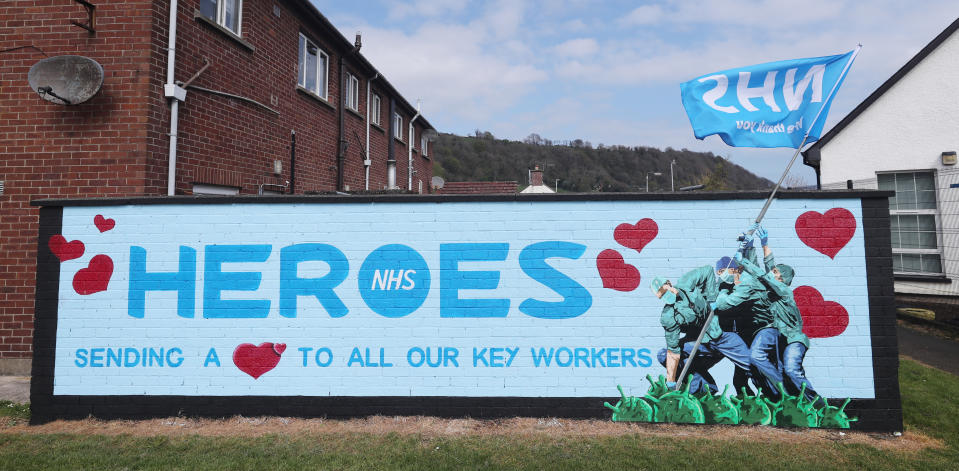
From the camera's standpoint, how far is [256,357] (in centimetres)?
475

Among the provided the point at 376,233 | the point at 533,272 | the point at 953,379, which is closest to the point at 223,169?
the point at 376,233

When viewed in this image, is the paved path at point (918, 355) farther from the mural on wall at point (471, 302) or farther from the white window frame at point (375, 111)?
the white window frame at point (375, 111)

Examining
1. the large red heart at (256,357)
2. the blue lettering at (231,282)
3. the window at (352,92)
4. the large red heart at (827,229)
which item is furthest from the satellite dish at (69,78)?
the large red heart at (827,229)

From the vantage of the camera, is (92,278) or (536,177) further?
(536,177)

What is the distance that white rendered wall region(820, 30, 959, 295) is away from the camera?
8.85 metres

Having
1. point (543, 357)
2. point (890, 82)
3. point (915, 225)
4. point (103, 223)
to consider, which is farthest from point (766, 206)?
point (890, 82)

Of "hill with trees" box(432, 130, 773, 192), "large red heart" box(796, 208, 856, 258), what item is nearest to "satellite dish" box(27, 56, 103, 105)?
"large red heart" box(796, 208, 856, 258)

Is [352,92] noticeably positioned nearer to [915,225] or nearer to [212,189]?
[212,189]

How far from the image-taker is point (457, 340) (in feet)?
15.6

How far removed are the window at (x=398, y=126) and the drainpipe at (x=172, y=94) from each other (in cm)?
1022

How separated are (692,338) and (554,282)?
4.78ft

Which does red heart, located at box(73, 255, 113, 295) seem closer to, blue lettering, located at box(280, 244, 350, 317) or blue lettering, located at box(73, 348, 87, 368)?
blue lettering, located at box(73, 348, 87, 368)

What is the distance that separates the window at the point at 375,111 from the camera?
47.2ft

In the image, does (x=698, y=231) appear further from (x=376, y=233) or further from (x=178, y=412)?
(x=178, y=412)
